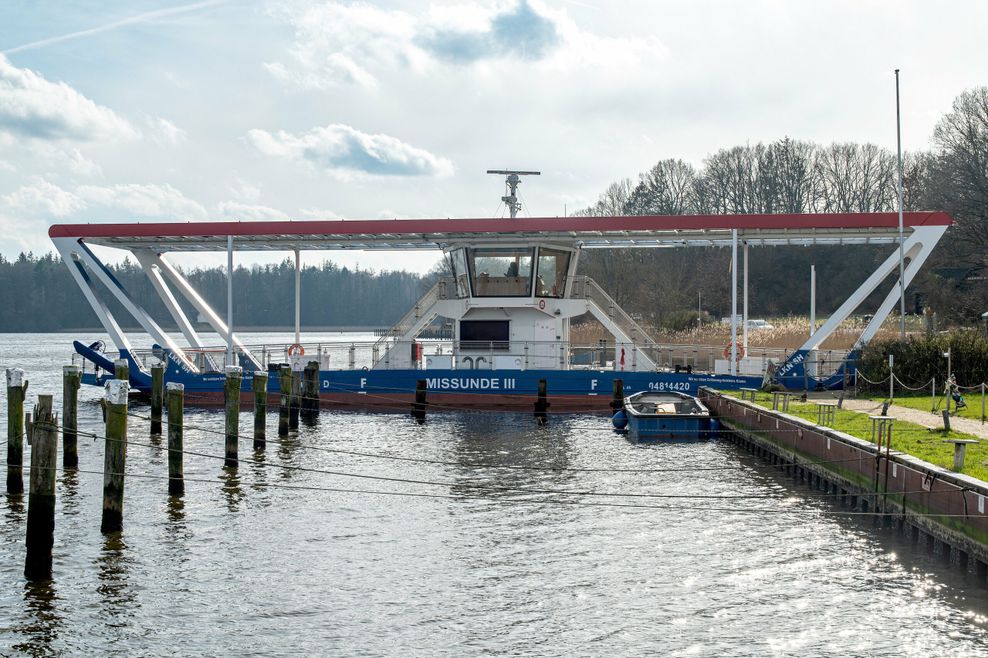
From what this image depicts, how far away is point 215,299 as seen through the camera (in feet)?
633

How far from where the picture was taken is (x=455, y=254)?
38.8m

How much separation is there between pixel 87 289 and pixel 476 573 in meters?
28.1

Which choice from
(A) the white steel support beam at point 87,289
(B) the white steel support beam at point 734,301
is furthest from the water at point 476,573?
(A) the white steel support beam at point 87,289

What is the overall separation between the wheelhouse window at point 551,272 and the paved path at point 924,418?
43.7ft

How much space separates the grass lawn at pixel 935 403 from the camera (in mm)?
23875

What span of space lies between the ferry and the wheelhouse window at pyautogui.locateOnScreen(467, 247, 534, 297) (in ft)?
0.17

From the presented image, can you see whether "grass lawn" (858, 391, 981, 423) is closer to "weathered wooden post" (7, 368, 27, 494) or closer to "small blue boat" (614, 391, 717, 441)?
"small blue boat" (614, 391, 717, 441)

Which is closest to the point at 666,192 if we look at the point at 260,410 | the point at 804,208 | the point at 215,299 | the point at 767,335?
the point at 804,208

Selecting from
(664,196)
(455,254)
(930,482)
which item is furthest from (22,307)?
(930,482)

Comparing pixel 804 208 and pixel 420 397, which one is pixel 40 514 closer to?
pixel 420 397

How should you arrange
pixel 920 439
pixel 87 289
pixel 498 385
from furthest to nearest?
pixel 87 289 < pixel 498 385 < pixel 920 439

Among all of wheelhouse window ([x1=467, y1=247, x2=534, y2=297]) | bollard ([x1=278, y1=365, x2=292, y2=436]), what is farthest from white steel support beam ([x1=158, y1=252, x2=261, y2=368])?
wheelhouse window ([x1=467, y1=247, x2=534, y2=297])

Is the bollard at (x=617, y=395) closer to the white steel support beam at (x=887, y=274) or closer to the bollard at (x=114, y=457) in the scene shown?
the white steel support beam at (x=887, y=274)

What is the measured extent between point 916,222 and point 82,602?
28989 mm
